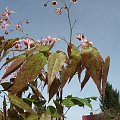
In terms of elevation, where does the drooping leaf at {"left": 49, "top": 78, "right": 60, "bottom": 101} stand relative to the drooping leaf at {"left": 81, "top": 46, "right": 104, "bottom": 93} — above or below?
below

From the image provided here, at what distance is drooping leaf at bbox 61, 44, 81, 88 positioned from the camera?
1.12m

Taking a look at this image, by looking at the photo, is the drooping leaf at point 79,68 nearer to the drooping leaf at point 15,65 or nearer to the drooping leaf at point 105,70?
the drooping leaf at point 105,70

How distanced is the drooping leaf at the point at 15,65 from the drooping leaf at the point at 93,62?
0.69 feet

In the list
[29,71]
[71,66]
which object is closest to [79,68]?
[71,66]

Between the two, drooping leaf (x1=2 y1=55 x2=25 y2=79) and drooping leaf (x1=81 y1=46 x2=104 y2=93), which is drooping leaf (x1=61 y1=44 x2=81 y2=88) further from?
drooping leaf (x1=2 y1=55 x2=25 y2=79)

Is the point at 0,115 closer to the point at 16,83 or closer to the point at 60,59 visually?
the point at 16,83

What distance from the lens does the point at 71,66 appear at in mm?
1155

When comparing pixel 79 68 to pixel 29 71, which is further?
pixel 79 68

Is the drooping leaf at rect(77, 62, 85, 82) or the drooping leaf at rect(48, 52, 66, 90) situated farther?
the drooping leaf at rect(77, 62, 85, 82)

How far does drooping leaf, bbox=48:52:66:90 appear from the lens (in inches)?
41.9

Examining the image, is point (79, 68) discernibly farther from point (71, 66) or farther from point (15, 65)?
point (15, 65)

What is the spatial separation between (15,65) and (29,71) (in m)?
0.09

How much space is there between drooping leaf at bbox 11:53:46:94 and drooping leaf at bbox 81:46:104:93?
0.14 metres

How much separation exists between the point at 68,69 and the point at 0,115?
0.96ft
